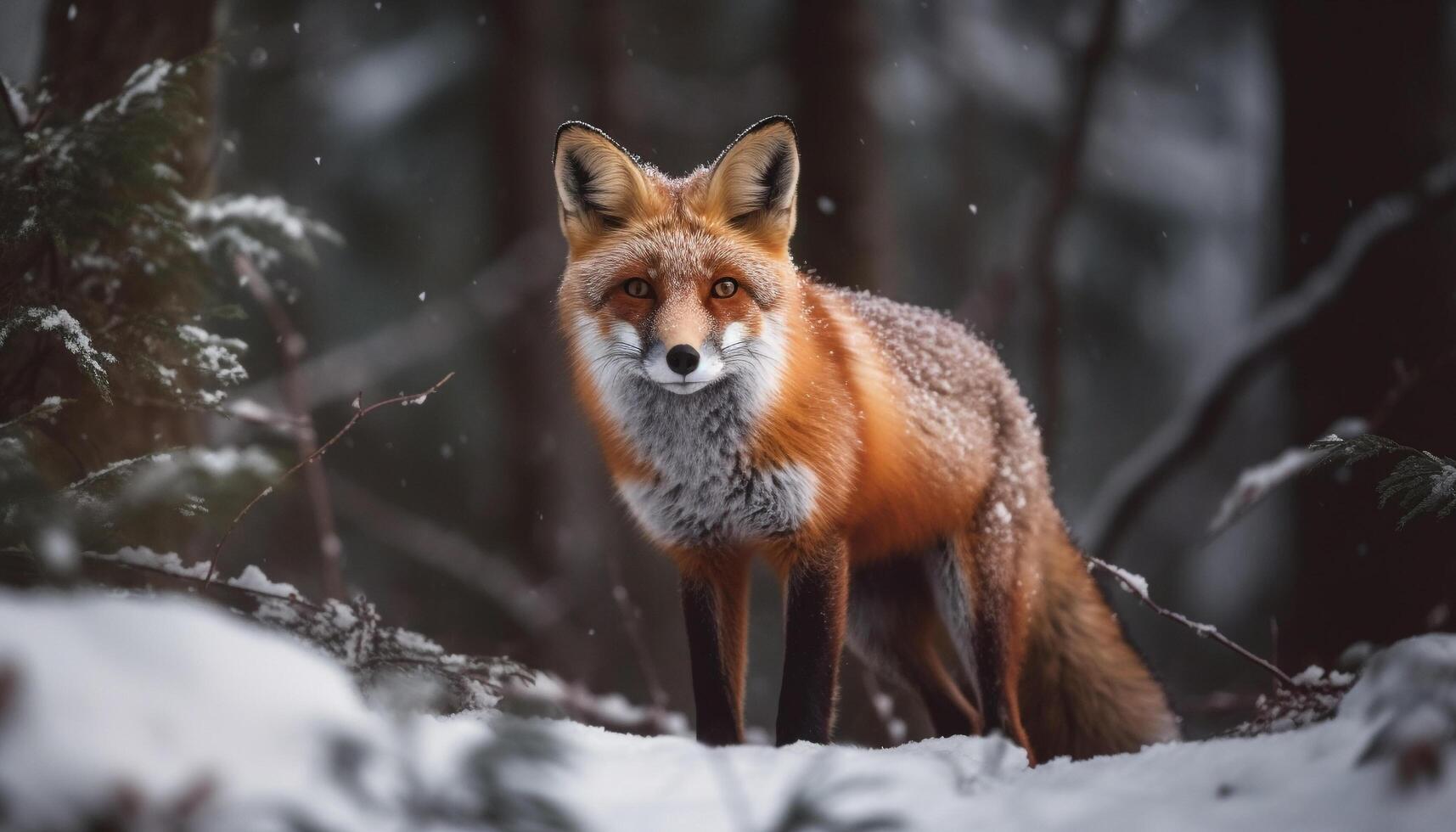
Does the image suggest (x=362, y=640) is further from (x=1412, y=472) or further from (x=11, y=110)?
(x=1412, y=472)

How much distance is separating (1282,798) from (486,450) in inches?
465

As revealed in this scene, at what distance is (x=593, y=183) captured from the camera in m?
2.85

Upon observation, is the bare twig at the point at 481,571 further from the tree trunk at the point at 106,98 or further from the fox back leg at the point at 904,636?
the fox back leg at the point at 904,636

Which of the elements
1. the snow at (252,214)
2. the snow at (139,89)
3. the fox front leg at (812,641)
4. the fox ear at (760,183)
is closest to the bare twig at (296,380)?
the snow at (252,214)

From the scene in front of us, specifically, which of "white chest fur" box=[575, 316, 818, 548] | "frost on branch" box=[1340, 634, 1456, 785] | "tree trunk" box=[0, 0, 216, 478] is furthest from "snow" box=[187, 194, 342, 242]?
"frost on branch" box=[1340, 634, 1456, 785]

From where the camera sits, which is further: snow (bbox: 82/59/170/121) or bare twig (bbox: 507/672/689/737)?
snow (bbox: 82/59/170/121)

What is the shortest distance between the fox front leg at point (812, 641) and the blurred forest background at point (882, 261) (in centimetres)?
106

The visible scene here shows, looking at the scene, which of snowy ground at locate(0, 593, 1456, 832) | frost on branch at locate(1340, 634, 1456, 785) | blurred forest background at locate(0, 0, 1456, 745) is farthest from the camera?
blurred forest background at locate(0, 0, 1456, 745)

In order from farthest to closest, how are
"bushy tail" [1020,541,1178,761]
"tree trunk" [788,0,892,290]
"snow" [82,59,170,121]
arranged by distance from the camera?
"tree trunk" [788,0,892,290] → "bushy tail" [1020,541,1178,761] → "snow" [82,59,170,121]

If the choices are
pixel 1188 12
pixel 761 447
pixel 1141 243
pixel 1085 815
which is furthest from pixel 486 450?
pixel 1085 815

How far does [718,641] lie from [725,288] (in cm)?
102

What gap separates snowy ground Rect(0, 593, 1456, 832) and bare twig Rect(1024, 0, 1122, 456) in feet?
12.0

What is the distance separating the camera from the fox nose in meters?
2.45

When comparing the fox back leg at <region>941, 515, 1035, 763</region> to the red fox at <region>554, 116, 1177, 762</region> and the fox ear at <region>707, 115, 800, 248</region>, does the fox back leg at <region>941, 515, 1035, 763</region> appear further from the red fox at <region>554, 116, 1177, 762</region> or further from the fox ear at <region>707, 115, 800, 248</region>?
the fox ear at <region>707, 115, 800, 248</region>
